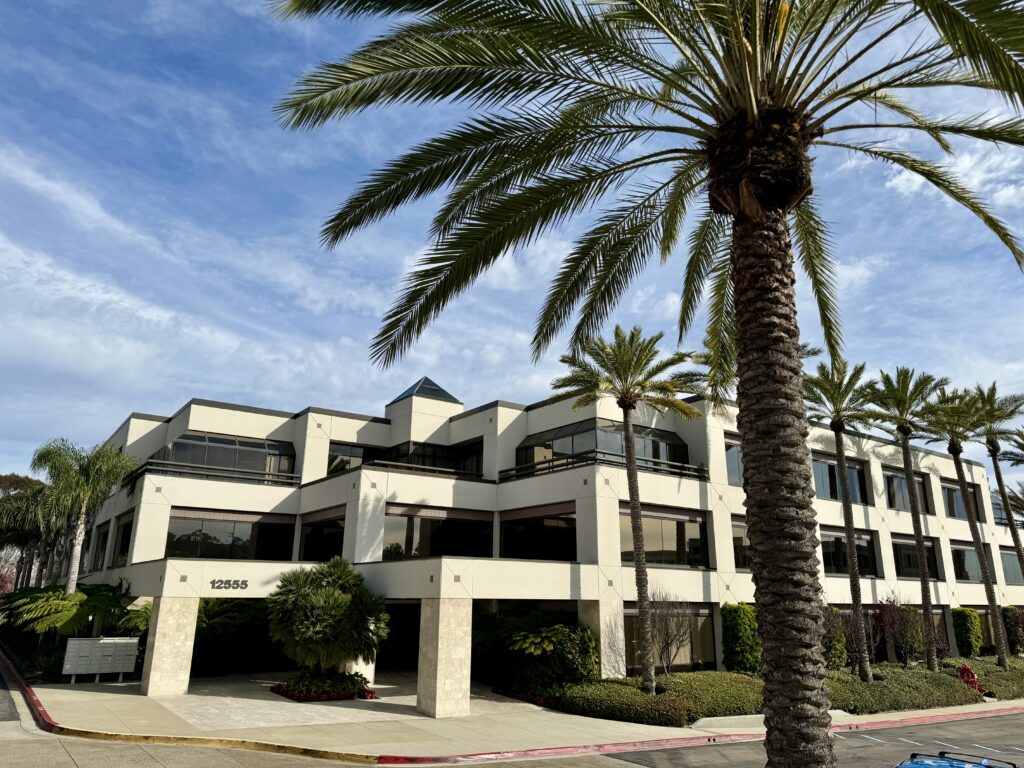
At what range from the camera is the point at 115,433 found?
39.2 meters

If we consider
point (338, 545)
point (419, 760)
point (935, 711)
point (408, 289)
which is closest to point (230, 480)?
point (338, 545)

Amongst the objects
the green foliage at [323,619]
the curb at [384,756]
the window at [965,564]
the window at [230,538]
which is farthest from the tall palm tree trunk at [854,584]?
the window at [230,538]

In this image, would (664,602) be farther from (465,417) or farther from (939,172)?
(939,172)

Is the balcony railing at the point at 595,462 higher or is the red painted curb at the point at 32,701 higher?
the balcony railing at the point at 595,462

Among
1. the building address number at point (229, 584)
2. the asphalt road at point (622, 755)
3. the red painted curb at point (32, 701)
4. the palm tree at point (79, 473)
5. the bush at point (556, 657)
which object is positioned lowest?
the asphalt road at point (622, 755)

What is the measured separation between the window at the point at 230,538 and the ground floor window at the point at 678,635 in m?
15.0

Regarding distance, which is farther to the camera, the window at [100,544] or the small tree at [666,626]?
the window at [100,544]

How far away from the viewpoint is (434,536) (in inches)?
1164

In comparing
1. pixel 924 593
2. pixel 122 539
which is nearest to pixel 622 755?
pixel 924 593

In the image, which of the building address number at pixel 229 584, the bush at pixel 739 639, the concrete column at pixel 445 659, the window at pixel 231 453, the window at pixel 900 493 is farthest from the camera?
the window at pixel 900 493

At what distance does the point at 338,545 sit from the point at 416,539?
12.4ft

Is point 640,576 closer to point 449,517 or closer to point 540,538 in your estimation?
point 540,538

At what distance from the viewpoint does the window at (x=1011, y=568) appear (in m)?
47.5

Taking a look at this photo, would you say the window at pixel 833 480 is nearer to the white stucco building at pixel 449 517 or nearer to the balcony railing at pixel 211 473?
the white stucco building at pixel 449 517
